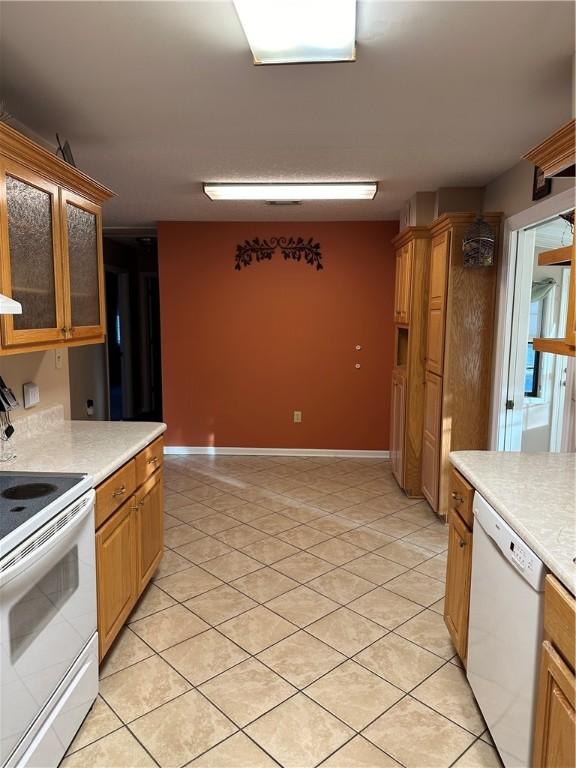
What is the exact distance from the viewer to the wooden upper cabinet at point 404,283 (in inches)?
162

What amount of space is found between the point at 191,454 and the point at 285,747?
12.9 feet

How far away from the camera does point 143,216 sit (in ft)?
16.8

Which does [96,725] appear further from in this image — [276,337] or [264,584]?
[276,337]

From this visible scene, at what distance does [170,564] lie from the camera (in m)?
3.12

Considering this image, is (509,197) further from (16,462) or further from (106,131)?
(16,462)

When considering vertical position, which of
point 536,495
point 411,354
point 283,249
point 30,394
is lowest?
point 536,495

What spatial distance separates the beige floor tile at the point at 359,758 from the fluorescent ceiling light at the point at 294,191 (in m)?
3.33

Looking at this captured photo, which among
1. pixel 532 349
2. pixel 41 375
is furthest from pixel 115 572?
pixel 532 349

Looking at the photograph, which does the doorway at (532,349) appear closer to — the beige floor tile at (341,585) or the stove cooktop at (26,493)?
the beige floor tile at (341,585)

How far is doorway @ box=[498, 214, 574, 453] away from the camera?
336cm

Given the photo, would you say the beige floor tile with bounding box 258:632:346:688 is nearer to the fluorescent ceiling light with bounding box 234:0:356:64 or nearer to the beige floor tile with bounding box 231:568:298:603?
the beige floor tile with bounding box 231:568:298:603

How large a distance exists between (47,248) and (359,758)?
227 centimetres

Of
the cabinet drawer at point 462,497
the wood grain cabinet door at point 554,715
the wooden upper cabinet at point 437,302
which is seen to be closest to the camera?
the wood grain cabinet door at point 554,715

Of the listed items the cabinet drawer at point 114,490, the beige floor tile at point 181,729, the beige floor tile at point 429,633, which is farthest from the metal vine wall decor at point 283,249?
the beige floor tile at point 181,729
